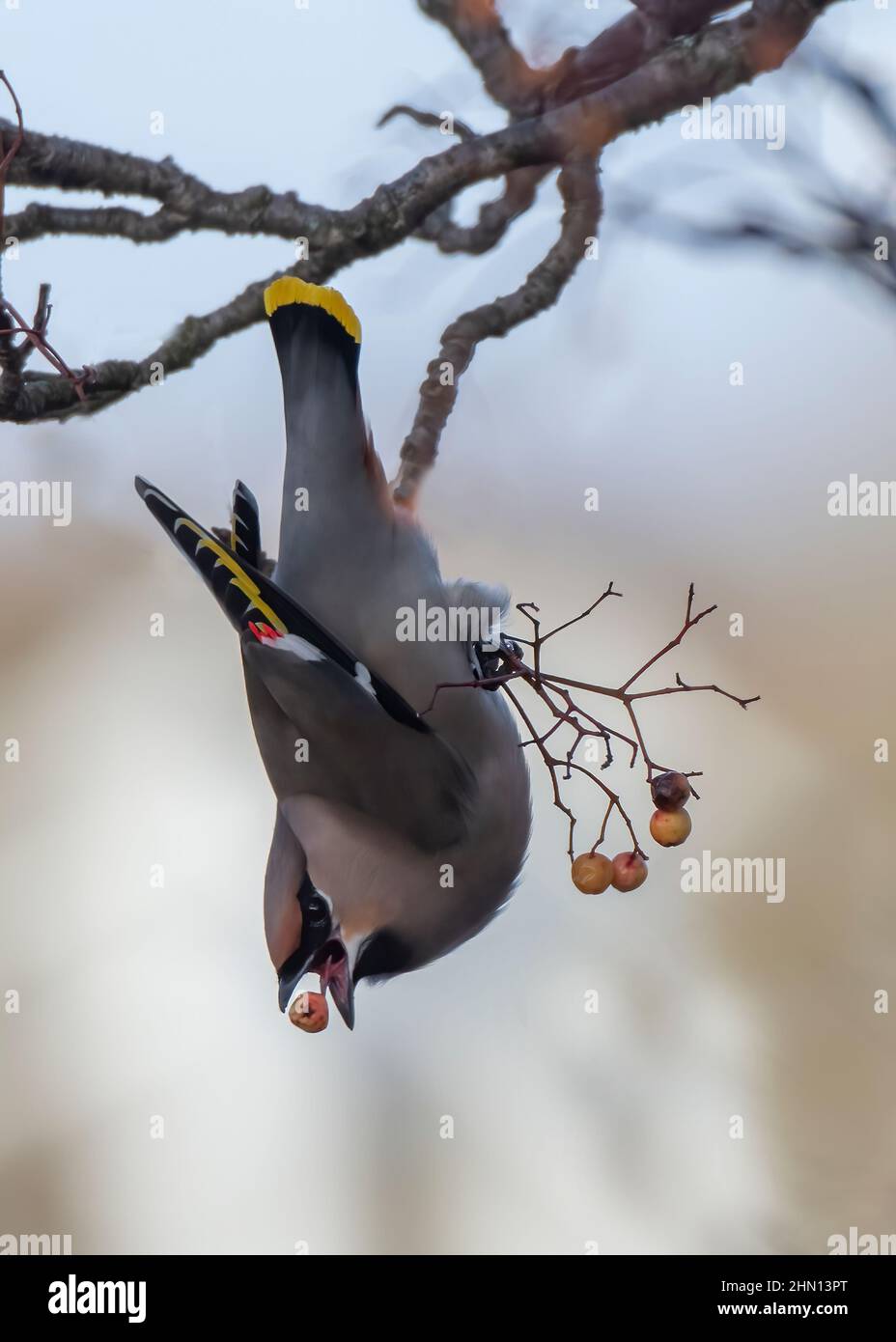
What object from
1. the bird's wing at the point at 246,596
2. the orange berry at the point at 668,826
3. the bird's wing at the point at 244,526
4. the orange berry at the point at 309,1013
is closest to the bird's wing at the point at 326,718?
the bird's wing at the point at 246,596

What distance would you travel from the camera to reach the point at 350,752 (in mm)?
1686

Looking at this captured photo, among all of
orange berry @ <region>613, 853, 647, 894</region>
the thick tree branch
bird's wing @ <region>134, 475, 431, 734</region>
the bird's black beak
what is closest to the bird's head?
the bird's black beak

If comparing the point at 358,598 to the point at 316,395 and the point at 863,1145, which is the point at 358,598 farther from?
the point at 863,1145

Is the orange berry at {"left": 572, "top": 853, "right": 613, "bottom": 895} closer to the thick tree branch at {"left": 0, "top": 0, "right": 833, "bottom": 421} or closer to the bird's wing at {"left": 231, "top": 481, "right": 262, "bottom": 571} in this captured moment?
the bird's wing at {"left": 231, "top": 481, "right": 262, "bottom": 571}

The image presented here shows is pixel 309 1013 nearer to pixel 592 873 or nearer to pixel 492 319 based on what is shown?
pixel 592 873

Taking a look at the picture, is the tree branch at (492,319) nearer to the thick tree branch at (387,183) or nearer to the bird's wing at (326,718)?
the thick tree branch at (387,183)

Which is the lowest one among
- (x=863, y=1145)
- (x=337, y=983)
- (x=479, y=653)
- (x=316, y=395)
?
(x=863, y=1145)

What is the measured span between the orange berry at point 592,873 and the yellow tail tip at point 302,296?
0.79 m

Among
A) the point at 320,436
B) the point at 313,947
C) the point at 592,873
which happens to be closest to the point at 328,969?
the point at 313,947

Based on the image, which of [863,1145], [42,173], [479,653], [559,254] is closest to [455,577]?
[479,653]

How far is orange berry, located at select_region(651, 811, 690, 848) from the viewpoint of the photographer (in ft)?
4.73

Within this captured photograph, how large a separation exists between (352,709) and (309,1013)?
35cm

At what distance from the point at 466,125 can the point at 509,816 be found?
0.91m

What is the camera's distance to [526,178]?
6.54ft
